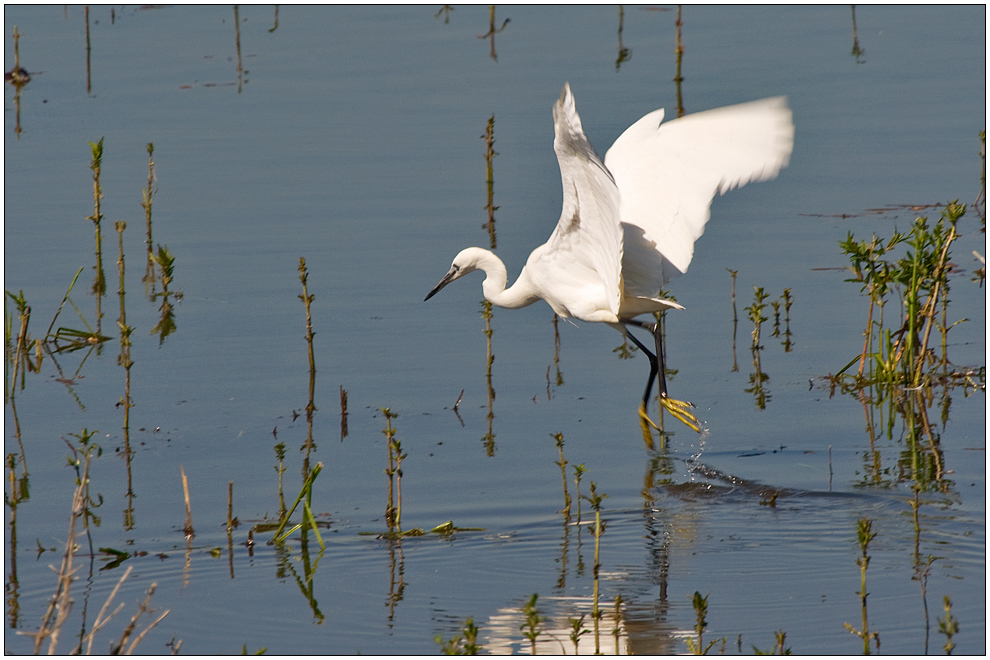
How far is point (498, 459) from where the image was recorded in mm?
6012

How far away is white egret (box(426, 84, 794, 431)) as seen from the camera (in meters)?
6.09

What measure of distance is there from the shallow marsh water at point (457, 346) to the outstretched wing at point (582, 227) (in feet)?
2.04

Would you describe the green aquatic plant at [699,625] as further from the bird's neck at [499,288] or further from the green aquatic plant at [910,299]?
the bird's neck at [499,288]

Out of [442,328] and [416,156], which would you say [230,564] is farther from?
[416,156]

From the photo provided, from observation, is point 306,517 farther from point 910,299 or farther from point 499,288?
point 910,299

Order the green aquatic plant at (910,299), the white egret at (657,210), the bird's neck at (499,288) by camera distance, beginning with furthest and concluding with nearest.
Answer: the bird's neck at (499,288) → the green aquatic plant at (910,299) → the white egret at (657,210)

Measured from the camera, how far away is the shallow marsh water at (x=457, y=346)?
4672 millimetres

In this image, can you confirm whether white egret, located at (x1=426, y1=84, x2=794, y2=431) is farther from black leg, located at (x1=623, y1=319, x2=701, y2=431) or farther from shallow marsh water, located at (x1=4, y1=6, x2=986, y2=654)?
shallow marsh water, located at (x1=4, y1=6, x2=986, y2=654)

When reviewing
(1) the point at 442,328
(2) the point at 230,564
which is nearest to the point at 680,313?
(1) the point at 442,328

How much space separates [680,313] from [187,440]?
128 inches

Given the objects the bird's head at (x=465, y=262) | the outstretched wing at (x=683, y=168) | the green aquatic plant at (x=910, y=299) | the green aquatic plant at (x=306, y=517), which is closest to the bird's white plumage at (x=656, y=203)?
the outstretched wing at (x=683, y=168)

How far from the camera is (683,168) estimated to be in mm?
6324

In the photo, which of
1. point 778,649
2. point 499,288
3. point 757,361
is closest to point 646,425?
point 757,361

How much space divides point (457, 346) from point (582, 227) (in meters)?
1.99
